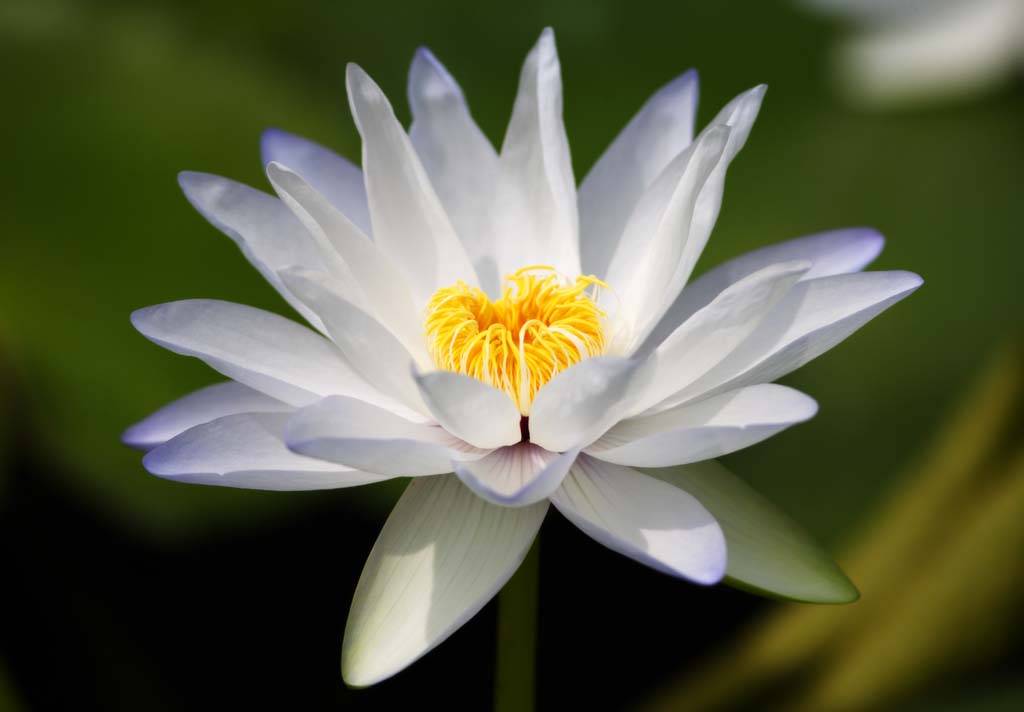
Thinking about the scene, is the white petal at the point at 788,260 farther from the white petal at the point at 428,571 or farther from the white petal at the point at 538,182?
the white petal at the point at 428,571

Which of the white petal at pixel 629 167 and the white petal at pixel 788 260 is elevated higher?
the white petal at pixel 629 167

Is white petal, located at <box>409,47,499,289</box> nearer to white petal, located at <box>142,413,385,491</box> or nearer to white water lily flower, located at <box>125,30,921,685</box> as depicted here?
white water lily flower, located at <box>125,30,921,685</box>

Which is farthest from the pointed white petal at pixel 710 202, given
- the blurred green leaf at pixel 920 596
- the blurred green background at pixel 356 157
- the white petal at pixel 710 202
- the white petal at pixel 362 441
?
the blurred green background at pixel 356 157

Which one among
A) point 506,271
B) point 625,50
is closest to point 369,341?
point 506,271

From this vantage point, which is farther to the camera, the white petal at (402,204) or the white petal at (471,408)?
the white petal at (402,204)

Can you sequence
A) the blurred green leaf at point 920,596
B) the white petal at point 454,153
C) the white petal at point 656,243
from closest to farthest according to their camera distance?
1. the white petal at point 656,243
2. the white petal at point 454,153
3. the blurred green leaf at point 920,596

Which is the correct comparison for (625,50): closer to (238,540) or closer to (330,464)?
(238,540)

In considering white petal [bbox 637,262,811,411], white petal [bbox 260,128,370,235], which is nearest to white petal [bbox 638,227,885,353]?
white petal [bbox 637,262,811,411]
